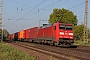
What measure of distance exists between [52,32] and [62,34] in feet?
6.75

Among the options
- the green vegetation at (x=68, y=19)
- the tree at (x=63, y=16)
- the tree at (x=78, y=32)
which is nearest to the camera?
the tree at (x=78, y=32)

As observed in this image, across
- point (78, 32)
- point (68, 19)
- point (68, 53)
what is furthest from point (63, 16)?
point (68, 53)

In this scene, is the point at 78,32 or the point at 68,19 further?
the point at 68,19

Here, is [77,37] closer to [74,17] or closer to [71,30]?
[74,17]

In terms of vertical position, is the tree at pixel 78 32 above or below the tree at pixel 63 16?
below

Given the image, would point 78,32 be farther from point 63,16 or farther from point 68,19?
point 63,16

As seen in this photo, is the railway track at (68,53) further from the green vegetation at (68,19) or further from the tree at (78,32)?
the green vegetation at (68,19)

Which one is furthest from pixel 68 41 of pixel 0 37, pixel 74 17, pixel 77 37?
pixel 74 17

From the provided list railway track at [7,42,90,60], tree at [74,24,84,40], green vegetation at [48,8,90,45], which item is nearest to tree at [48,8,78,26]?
green vegetation at [48,8,90,45]

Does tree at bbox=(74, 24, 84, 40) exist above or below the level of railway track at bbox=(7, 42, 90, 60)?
above

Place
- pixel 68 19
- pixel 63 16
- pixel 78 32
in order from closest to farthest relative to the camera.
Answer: pixel 78 32 → pixel 68 19 → pixel 63 16

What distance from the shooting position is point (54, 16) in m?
78.4

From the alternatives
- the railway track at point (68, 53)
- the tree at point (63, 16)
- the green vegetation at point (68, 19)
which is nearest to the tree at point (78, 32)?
the green vegetation at point (68, 19)

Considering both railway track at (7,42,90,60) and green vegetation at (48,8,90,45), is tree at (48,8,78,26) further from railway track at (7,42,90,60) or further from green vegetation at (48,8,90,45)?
railway track at (7,42,90,60)
